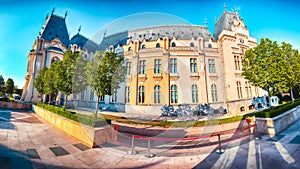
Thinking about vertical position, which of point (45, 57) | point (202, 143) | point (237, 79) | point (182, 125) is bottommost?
point (202, 143)

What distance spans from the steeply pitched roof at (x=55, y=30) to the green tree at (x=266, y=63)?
30.9 metres

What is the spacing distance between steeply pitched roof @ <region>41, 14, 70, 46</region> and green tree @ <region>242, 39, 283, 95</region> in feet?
101

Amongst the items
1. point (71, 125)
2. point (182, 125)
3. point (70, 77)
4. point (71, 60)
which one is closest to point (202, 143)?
point (182, 125)

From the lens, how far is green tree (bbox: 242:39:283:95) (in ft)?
17.0

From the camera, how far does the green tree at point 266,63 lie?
518 centimetres

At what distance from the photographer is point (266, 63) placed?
5.66 meters

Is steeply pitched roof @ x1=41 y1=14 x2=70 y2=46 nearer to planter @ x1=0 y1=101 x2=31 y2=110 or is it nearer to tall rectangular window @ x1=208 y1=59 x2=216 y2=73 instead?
planter @ x1=0 y1=101 x2=31 y2=110

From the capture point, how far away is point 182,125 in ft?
7.57

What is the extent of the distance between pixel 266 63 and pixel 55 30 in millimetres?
34523

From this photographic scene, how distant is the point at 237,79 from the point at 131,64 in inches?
115

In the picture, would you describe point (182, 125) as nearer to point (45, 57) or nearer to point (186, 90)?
point (186, 90)

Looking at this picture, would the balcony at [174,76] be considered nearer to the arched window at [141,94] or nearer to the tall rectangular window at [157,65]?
the tall rectangular window at [157,65]

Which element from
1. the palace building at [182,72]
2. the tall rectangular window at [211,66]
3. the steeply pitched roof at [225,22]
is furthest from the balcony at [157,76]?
the steeply pitched roof at [225,22]

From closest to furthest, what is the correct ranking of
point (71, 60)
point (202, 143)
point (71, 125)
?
point (202, 143) < point (71, 125) < point (71, 60)
